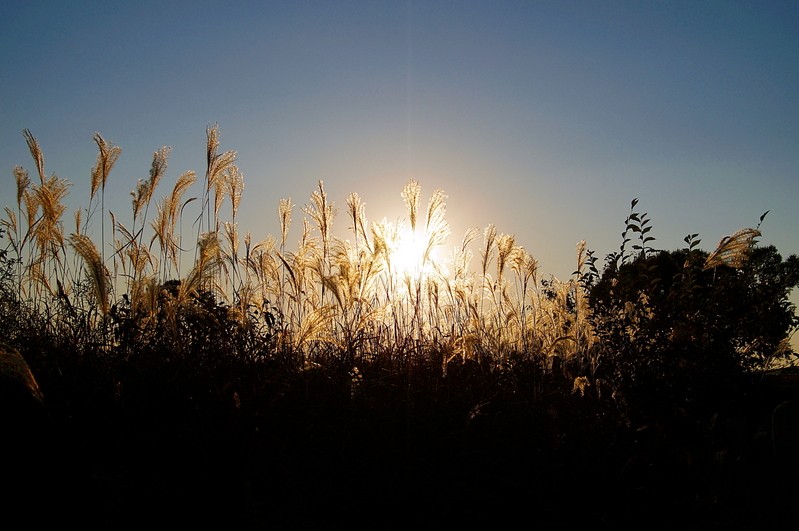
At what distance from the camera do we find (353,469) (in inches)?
141

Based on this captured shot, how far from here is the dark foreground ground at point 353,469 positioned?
10.8 feet

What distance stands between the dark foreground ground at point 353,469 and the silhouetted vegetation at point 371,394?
0.04 ft

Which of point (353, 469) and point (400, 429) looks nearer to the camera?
point (353, 469)

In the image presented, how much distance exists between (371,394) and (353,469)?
37.5 inches

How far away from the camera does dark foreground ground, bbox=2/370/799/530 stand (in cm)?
328

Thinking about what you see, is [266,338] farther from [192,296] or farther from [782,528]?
[782,528]

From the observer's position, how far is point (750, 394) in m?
5.27

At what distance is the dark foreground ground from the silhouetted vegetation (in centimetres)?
1

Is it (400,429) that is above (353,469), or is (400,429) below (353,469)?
above

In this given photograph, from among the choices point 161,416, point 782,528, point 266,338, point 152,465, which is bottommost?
point 782,528

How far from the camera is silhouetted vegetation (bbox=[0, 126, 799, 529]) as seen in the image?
3.43 metres

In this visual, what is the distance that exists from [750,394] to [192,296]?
4.61 m

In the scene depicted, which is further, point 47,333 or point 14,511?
point 47,333

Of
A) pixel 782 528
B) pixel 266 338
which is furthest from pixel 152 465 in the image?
pixel 782 528
